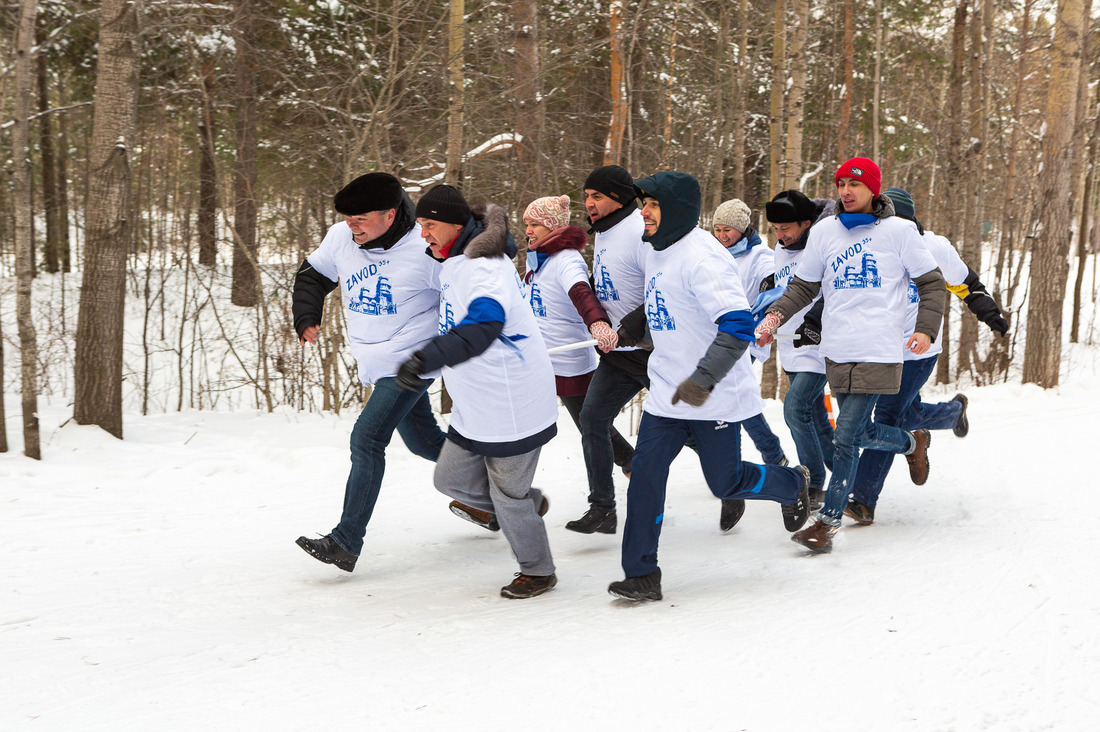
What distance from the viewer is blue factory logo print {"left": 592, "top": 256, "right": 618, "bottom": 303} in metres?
4.94

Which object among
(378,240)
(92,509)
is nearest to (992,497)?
(378,240)

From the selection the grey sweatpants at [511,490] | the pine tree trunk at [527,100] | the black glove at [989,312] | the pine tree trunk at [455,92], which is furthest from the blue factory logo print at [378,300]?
the pine tree trunk at [527,100]

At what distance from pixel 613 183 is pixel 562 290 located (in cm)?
67

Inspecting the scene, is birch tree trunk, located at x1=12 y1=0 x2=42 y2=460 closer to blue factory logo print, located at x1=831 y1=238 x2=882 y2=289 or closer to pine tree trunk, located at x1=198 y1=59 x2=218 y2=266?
blue factory logo print, located at x1=831 y1=238 x2=882 y2=289

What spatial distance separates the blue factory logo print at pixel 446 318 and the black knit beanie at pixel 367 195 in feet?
2.14

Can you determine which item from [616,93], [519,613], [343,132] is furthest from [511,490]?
[616,93]

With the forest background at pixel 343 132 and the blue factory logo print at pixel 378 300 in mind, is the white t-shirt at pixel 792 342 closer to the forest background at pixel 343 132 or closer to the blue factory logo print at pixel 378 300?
the forest background at pixel 343 132

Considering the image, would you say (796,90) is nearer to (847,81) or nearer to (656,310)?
(656,310)

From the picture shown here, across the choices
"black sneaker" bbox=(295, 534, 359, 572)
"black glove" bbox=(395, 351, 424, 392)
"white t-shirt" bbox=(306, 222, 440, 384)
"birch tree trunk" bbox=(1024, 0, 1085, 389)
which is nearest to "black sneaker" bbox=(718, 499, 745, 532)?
"white t-shirt" bbox=(306, 222, 440, 384)

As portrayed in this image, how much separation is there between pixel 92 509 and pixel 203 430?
6.84ft

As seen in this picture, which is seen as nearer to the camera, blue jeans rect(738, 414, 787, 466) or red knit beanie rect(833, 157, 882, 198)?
red knit beanie rect(833, 157, 882, 198)

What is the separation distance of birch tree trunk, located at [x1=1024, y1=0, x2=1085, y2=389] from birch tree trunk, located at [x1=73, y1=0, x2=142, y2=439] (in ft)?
30.5

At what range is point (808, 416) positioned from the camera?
546 centimetres

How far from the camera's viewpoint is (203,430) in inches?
298
